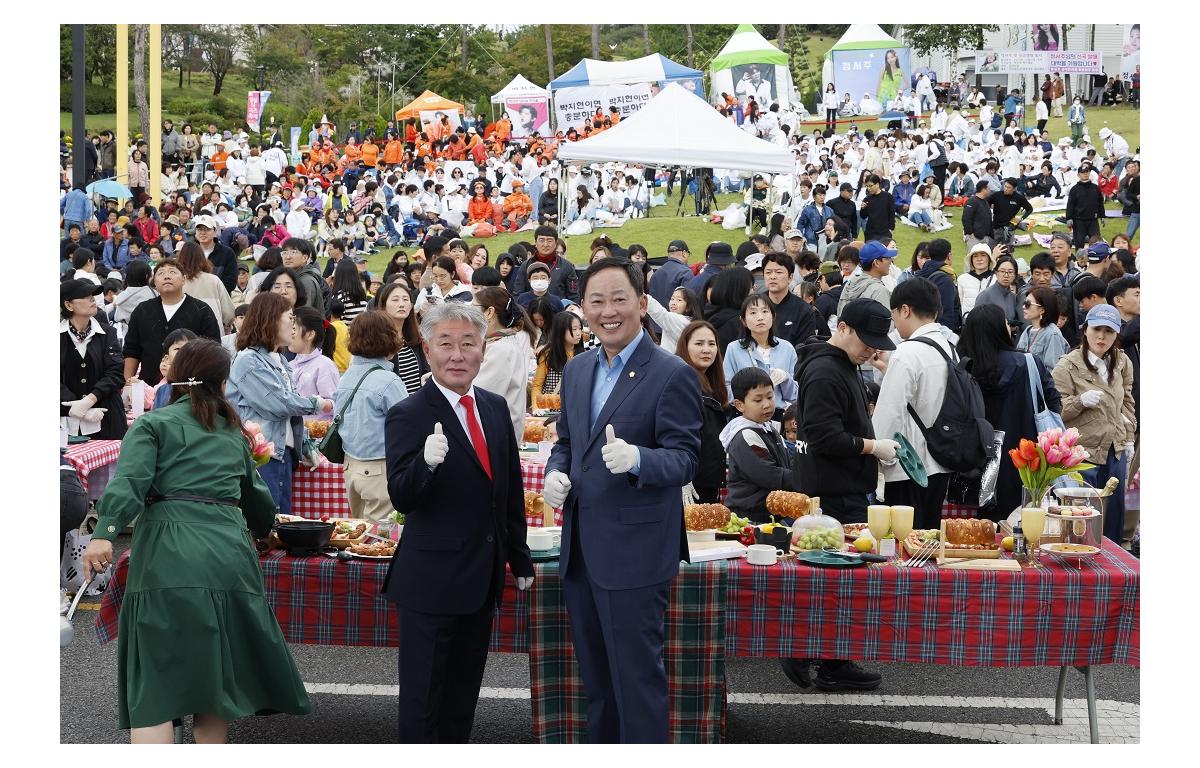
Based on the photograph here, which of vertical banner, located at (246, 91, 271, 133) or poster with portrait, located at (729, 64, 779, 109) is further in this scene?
vertical banner, located at (246, 91, 271, 133)

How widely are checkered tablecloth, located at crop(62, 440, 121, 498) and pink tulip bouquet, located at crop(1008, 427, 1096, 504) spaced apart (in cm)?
452

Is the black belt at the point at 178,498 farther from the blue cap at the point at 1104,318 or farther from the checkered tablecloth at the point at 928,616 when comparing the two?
the blue cap at the point at 1104,318

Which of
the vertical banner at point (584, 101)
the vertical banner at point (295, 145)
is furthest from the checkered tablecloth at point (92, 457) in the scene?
the vertical banner at point (295, 145)

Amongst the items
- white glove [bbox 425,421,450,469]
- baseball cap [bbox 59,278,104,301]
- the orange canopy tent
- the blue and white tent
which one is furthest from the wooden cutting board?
the orange canopy tent

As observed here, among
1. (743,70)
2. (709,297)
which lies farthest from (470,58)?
(709,297)

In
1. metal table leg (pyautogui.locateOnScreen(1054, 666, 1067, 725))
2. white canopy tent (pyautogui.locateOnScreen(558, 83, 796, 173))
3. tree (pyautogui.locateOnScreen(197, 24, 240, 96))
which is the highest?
tree (pyautogui.locateOnScreen(197, 24, 240, 96))

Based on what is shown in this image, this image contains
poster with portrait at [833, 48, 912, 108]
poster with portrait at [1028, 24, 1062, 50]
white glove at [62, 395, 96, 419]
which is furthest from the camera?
poster with portrait at [1028, 24, 1062, 50]

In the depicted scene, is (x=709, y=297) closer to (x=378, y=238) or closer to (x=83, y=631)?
(x=83, y=631)

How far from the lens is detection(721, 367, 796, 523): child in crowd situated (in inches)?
205

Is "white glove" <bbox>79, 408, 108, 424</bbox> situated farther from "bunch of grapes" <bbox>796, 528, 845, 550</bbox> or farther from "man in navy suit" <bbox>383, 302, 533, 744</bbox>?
"bunch of grapes" <bbox>796, 528, 845, 550</bbox>

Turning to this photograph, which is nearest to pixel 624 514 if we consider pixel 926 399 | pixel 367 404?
pixel 926 399

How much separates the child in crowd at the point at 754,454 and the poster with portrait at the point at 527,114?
2709cm

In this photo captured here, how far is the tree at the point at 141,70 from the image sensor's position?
4003 cm

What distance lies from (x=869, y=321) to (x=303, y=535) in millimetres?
2333
